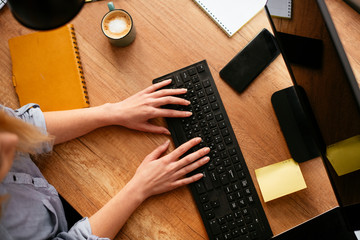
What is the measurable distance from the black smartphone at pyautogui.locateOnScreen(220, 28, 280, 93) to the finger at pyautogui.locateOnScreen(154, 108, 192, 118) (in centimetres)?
16

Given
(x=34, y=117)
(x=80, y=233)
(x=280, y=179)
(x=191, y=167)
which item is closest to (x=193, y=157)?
(x=191, y=167)

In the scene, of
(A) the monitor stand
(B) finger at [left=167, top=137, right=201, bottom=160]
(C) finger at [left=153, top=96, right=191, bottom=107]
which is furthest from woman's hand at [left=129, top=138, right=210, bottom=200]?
(A) the monitor stand

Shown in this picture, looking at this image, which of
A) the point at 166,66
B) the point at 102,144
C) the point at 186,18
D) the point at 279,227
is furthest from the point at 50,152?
the point at 279,227

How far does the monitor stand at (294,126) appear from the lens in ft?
2.89

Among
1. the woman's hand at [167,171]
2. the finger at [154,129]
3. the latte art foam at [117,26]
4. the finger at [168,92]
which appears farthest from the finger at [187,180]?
the latte art foam at [117,26]

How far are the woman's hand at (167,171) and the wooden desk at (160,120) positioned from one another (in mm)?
33

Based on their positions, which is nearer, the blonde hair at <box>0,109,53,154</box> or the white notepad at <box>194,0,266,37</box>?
the blonde hair at <box>0,109,53,154</box>

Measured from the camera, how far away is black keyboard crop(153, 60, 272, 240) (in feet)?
2.79

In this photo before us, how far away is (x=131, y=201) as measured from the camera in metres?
0.87

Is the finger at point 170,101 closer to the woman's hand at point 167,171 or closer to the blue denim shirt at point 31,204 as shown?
the woman's hand at point 167,171

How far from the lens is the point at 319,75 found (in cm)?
69

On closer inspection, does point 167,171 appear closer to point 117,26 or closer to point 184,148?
point 184,148

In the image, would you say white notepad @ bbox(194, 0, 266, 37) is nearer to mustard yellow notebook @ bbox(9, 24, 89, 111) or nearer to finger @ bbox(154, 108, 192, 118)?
finger @ bbox(154, 108, 192, 118)

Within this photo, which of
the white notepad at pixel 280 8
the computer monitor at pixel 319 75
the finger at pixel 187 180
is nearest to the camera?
the computer monitor at pixel 319 75
